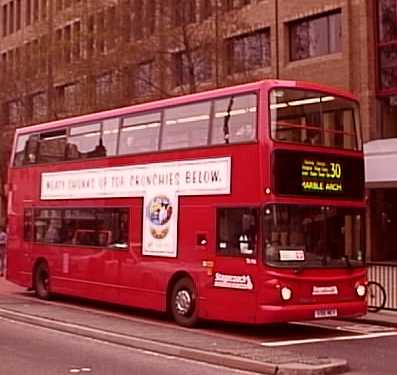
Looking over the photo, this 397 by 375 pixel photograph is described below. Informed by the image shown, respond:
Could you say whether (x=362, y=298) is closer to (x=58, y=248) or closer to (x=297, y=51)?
(x=58, y=248)


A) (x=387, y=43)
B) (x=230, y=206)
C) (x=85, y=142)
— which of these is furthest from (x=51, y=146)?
(x=387, y=43)

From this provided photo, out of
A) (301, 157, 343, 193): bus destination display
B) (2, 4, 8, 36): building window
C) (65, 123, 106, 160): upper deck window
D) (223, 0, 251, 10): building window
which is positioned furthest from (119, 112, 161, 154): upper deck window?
(2, 4, 8, 36): building window

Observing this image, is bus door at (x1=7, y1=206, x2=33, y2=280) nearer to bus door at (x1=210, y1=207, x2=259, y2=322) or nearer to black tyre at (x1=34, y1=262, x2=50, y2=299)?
black tyre at (x1=34, y1=262, x2=50, y2=299)

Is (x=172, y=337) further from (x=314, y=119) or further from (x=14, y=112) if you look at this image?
(x=14, y=112)

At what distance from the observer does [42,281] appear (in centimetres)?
2092

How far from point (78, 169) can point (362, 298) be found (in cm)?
728

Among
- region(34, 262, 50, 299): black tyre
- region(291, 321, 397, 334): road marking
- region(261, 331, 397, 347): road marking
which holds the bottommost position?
region(261, 331, 397, 347): road marking

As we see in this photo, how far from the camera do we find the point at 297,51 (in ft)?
121

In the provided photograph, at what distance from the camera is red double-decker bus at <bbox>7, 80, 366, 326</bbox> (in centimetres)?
1419

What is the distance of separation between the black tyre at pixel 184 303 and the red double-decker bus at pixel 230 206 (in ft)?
0.06

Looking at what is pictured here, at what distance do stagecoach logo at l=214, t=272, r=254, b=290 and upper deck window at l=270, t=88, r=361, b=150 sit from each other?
2402mm

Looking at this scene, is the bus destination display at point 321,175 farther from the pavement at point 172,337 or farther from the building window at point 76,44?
the building window at point 76,44

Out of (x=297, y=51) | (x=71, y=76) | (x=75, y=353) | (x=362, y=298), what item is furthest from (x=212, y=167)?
(x=297, y=51)

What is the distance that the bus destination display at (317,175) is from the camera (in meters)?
14.2
